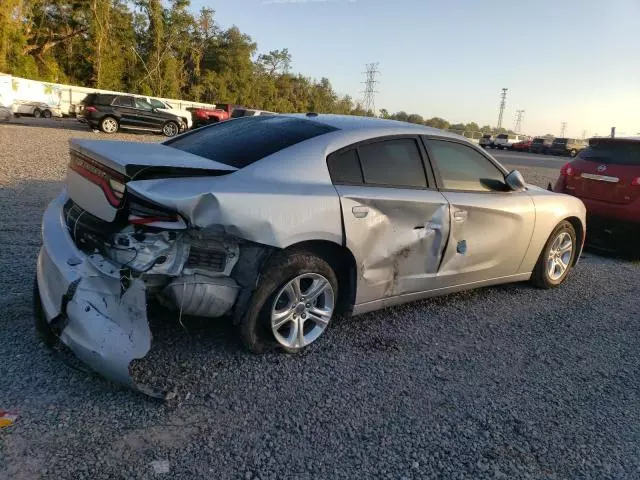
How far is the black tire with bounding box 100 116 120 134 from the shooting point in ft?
67.1

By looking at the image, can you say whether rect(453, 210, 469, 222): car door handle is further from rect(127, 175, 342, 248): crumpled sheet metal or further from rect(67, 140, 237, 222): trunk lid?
rect(67, 140, 237, 222): trunk lid

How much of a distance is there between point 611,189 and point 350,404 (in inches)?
216

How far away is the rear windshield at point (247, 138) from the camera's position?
3350 millimetres

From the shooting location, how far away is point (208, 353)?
10.8ft

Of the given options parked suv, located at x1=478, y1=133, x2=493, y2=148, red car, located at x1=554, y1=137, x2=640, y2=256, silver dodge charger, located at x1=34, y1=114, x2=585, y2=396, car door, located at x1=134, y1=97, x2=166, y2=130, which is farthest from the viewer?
parked suv, located at x1=478, y1=133, x2=493, y2=148

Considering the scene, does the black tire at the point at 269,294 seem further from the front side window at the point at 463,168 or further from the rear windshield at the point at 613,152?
the rear windshield at the point at 613,152

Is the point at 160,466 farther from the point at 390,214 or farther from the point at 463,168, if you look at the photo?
the point at 463,168

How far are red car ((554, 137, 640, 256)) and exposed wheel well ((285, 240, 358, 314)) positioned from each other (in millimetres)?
4760

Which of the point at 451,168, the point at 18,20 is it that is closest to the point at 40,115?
the point at 18,20

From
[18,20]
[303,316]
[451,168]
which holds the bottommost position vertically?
[303,316]

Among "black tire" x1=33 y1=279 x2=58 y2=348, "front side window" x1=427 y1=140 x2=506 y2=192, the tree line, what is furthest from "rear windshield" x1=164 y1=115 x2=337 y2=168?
the tree line

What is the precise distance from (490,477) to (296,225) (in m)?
1.70

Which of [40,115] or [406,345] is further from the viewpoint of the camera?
[40,115]

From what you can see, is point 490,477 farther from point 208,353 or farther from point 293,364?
point 208,353
